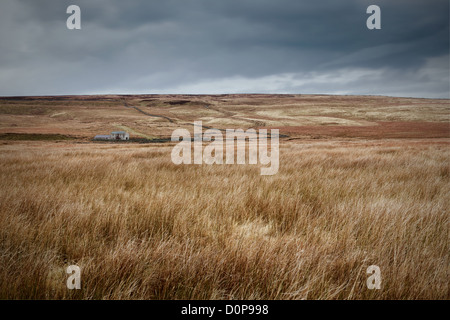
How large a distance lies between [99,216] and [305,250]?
87.8 inches

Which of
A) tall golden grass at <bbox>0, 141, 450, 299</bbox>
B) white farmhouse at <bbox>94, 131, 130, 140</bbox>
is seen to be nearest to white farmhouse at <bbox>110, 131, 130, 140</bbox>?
white farmhouse at <bbox>94, 131, 130, 140</bbox>

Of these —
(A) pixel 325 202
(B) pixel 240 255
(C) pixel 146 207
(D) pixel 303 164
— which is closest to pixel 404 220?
Answer: (A) pixel 325 202

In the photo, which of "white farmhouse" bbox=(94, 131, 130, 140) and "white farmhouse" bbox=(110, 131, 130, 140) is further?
"white farmhouse" bbox=(110, 131, 130, 140)

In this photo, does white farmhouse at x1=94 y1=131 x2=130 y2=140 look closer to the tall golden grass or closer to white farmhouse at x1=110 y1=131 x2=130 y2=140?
white farmhouse at x1=110 y1=131 x2=130 y2=140

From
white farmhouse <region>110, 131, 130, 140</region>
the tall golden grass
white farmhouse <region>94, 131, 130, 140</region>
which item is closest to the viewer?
the tall golden grass

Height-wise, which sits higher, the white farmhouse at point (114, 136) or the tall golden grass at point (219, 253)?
the white farmhouse at point (114, 136)

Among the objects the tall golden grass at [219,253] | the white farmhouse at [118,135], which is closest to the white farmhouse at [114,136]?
the white farmhouse at [118,135]

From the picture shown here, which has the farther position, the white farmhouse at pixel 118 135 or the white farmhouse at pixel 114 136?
the white farmhouse at pixel 118 135

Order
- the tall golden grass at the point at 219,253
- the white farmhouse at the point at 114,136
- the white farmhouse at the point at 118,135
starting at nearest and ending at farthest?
the tall golden grass at the point at 219,253 → the white farmhouse at the point at 114,136 → the white farmhouse at the point at 118,135

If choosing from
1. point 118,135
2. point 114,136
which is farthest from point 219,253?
point 114,136

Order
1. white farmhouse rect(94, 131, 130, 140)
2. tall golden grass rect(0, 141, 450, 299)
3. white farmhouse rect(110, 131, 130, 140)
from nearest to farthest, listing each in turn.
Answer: tall golden grass rect(0, 141, 450, 299) < white farmhouse rect(94, 131, 130, 140) < white farmhouse rect(110, 131, 130, 140)

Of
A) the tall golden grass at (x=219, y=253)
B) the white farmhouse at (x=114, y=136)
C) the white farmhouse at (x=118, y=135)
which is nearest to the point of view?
the tall golden grass at (x=219, y=253)

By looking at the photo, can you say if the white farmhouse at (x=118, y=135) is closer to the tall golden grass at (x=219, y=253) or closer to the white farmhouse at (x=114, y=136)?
the white farmhouse at (x=114, y=136)
